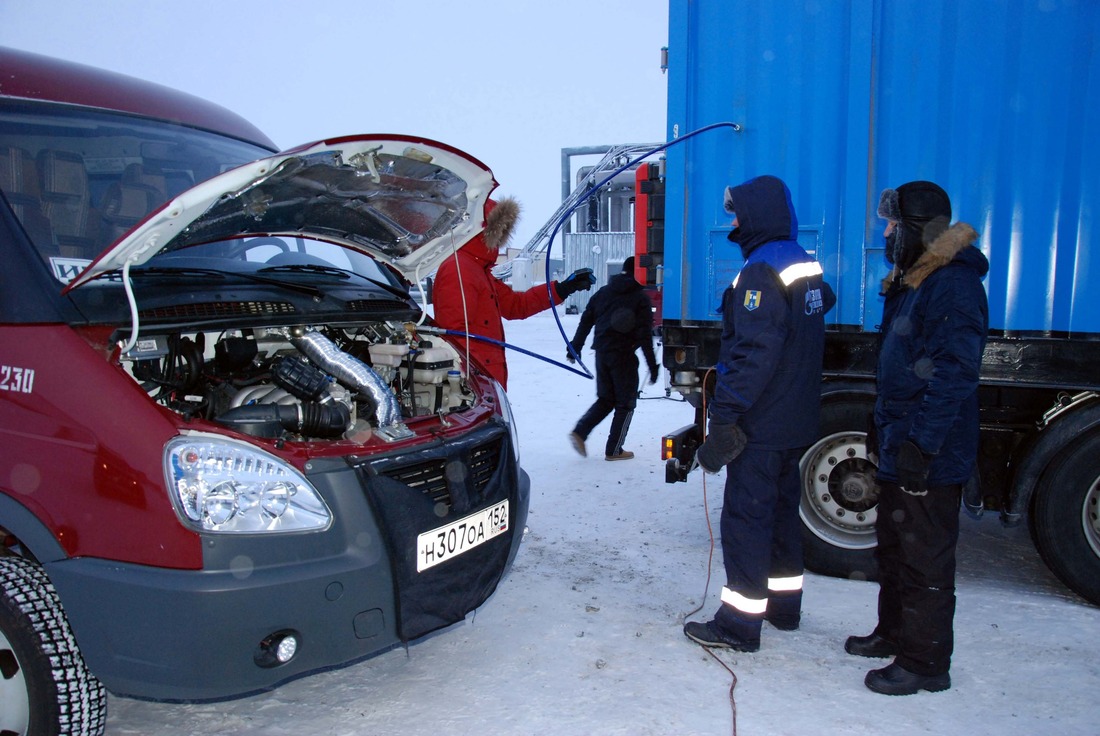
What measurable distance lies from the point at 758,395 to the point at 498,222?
2520 millimetres

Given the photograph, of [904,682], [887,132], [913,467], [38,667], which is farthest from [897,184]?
[38,667]

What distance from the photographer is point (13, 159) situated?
265 centimetres

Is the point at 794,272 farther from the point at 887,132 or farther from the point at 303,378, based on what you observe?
the point at 303,378

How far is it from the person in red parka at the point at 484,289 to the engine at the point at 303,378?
1497mm

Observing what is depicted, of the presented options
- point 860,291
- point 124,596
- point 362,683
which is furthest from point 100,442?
point 860,291

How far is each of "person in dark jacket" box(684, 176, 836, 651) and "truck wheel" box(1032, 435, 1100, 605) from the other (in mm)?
1237

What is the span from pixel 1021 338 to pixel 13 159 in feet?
13.7

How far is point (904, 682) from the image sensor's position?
286 centimetres

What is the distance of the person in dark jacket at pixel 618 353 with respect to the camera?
6484 mm

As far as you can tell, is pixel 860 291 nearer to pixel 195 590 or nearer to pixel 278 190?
pixel 278 190

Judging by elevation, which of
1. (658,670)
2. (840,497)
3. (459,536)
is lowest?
(658,670)

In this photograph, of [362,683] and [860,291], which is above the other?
[860,291]

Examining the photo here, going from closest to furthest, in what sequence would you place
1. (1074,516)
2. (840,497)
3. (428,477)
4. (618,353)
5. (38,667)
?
1. (38,667)
2. (428,477)
3. (1074,516)
4. (840,497)
5. (618,353)

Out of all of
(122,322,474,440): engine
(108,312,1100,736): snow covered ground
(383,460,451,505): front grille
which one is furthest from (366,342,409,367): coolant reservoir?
(108,312,1100,736): snow covered ground
